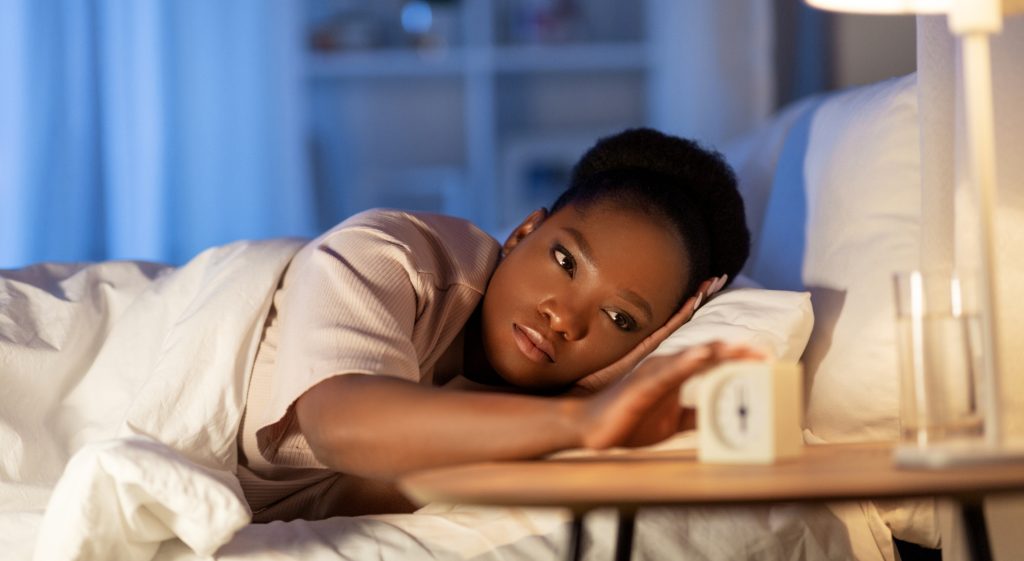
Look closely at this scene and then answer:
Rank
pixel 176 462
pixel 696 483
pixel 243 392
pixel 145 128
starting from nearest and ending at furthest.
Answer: pixel 696 483, pixel 176 462, pixel 243 392, pixel 145 128

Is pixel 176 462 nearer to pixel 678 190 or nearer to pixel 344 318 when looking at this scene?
pixel 344 318

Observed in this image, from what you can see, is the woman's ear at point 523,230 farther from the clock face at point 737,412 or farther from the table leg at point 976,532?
the table leg at point 976,532

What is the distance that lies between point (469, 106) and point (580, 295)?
2.82m

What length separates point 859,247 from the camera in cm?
148

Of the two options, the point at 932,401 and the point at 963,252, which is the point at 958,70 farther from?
the point at 932,401

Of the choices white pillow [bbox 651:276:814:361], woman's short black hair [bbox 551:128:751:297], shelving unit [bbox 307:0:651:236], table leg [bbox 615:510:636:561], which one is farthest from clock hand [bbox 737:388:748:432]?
shelving unit [bbox 307:0:651:236]

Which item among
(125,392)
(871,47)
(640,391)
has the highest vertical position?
(871,47)

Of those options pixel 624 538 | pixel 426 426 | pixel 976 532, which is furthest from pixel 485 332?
pixel 976 532

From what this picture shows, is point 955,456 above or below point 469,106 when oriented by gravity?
below

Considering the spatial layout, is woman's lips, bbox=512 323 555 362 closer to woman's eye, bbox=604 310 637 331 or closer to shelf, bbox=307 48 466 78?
woman's eye, bbox=604 310 637 331

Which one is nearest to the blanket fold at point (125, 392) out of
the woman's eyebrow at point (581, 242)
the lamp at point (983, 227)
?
the woman's eyebrow at point (581, 242)

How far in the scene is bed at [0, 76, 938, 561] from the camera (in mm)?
1055

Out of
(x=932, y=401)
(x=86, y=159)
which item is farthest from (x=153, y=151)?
(x=932, y=401)

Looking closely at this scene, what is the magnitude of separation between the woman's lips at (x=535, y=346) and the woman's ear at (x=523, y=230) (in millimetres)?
170
